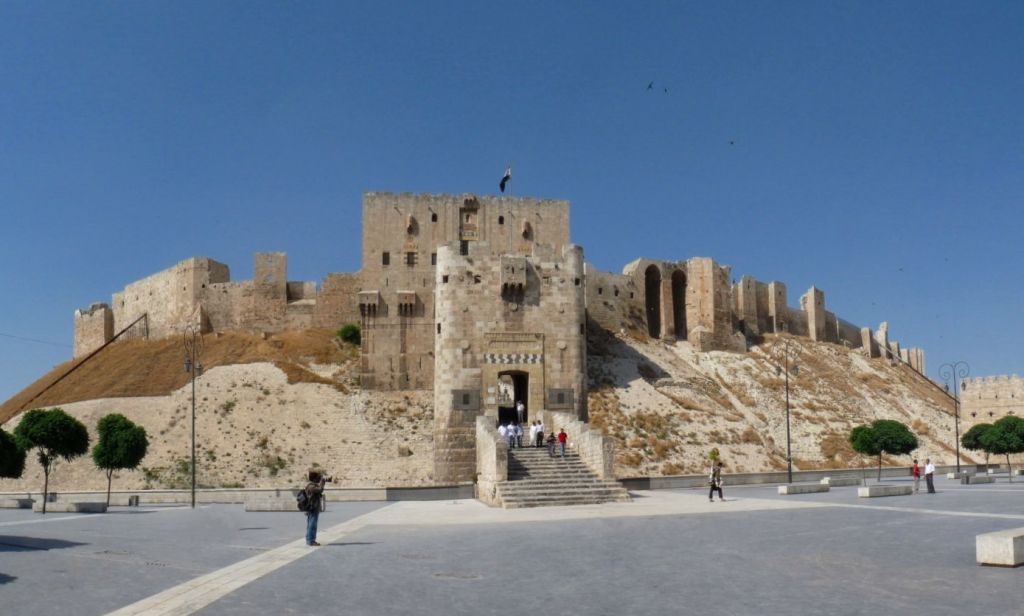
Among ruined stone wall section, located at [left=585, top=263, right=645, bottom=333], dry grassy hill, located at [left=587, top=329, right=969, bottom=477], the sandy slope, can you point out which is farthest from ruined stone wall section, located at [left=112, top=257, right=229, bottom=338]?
dry grassy hill, located at [left=587, top=329, right=969, bottom=477]

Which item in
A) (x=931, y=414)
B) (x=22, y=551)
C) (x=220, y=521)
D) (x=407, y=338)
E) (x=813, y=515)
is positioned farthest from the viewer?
(x=931, y=414)

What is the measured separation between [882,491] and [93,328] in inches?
2311

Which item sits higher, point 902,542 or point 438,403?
point 438,403

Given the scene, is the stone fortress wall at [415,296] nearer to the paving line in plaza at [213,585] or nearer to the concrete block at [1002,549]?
the paving line in plaza at [213,585]

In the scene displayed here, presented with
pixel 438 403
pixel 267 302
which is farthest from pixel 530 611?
pixel 267 302

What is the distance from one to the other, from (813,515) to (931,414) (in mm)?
48033

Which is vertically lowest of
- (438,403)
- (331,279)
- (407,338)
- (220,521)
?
(220,521)

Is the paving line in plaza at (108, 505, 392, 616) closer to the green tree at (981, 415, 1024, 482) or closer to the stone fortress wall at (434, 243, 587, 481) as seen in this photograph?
the stone fortress wall at (434, 243, 587, 481)

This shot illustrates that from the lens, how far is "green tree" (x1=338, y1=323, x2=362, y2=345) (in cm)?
5266

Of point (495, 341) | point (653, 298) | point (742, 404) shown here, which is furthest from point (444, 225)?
point (742, 404)

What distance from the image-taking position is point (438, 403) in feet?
108

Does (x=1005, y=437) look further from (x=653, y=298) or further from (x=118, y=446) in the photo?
(x=118, y=446)

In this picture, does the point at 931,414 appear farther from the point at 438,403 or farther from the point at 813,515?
the point at 813,515

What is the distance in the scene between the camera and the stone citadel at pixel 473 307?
32875mm
